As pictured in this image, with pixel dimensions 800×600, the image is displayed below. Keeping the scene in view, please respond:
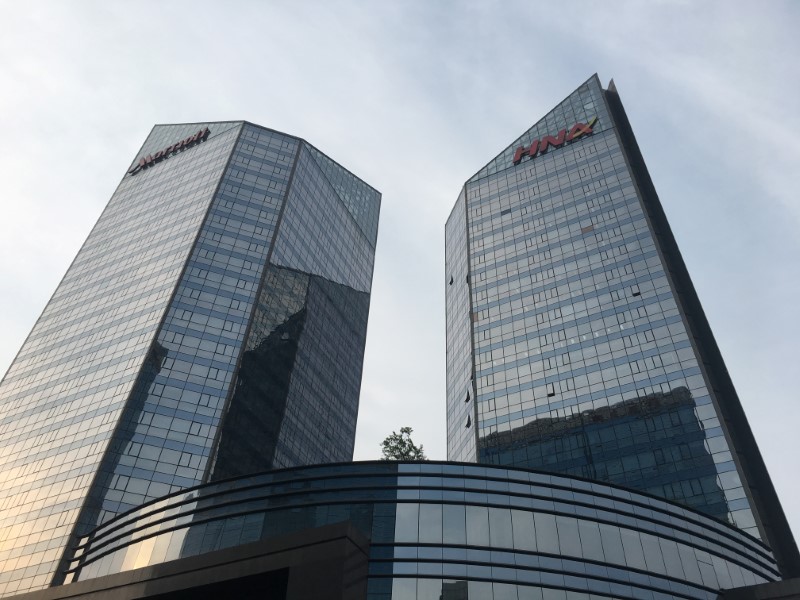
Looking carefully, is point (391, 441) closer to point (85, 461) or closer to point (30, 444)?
point (85, 461)

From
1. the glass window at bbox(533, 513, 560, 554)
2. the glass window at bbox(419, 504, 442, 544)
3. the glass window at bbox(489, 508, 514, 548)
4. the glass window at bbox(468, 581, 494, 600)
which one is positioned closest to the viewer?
the glass window at bbox(468, 581, 494, 600)

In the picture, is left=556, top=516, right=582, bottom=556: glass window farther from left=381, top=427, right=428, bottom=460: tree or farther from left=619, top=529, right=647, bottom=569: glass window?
left=381, top=427, right=428, bottom=460: tree

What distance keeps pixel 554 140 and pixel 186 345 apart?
7348 cm

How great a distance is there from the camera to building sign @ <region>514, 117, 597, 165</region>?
412ft

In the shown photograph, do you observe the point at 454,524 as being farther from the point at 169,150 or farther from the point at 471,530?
the point at 169,150

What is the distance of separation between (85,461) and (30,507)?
7582mm

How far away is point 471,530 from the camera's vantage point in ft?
149

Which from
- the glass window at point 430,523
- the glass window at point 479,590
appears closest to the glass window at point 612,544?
the glass window at point 479,590

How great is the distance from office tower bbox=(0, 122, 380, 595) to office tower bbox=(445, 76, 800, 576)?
82.0 feet

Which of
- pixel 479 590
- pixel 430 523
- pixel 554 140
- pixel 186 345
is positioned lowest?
pixel 479 590

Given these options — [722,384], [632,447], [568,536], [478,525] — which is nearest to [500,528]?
[478,525]

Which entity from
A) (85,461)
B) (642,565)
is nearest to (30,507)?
(85,461)

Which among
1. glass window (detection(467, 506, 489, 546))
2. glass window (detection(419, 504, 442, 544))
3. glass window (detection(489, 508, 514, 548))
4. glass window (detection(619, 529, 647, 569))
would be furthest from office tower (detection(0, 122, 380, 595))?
glass window (detection(619, 529, 647, 569))

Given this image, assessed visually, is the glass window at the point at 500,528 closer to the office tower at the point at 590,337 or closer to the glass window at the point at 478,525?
the glass window at the point at 478,525
